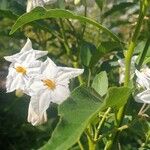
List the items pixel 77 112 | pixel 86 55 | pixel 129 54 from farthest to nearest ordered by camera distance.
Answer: pixel 86 55, pixel 129 54, pixel 77 112

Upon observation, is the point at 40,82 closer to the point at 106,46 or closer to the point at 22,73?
the point at 22,73

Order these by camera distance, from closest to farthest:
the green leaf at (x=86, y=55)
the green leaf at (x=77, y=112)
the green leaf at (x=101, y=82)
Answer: the green leaf at (x=77, y=112)
the green leaf at (x=101, y=82)
the green leaf at (x=86, y=55)

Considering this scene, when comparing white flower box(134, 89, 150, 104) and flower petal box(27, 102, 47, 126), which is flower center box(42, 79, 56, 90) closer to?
flower petal box(27, 102, 47, 126)

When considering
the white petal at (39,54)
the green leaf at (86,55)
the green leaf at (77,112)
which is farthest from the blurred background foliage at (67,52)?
the green leaf at (77,112)

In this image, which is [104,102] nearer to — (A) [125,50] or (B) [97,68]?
(A) [125,50]

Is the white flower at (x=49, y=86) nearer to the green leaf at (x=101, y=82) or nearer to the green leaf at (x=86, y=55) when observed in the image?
the green leaf at (x=101, y=82)

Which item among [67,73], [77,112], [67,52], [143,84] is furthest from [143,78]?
[67,52]
